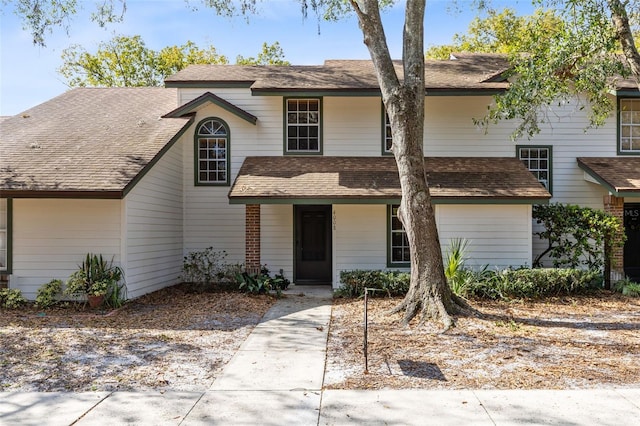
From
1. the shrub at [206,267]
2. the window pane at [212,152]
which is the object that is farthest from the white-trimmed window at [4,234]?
the window pane at [212,152]

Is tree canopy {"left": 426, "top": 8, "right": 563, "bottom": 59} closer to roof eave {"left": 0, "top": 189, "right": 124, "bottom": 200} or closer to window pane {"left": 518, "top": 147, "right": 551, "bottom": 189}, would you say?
window pane {"left": 518, "top": 147, "right": 551, "bottom": 189}

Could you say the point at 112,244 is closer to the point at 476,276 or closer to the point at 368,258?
the point at 368,258

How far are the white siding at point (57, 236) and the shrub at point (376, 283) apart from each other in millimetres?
5210

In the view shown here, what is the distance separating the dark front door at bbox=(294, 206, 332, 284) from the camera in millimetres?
13484

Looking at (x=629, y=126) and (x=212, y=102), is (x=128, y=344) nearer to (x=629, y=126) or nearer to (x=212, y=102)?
(x=212, y=102)

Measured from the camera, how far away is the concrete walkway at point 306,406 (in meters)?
4.49

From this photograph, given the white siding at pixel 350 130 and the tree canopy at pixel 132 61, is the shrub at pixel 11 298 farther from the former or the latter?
the tree canopy at pixel 132 61

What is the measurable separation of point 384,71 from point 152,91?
397 inches

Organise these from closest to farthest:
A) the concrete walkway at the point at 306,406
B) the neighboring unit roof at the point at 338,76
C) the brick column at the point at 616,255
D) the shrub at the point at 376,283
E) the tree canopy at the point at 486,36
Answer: the concrete walkway at the point at 306,406 < the shrub at the point at 376,283 < the brick column at the point at 616,255 < the neighboring unit roof at the point at 338,76 < the tree canopy at the point at 486,36

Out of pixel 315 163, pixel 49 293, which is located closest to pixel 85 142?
pixel 49 293

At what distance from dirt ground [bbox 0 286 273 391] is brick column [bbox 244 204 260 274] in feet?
5.82

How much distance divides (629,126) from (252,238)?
11.2 meters

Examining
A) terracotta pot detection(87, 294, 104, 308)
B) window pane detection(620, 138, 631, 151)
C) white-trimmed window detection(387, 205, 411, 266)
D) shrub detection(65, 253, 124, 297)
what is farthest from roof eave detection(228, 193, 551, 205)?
window pane detection(620, 138, 631, 151)

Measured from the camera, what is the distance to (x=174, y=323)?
8.66 meters
